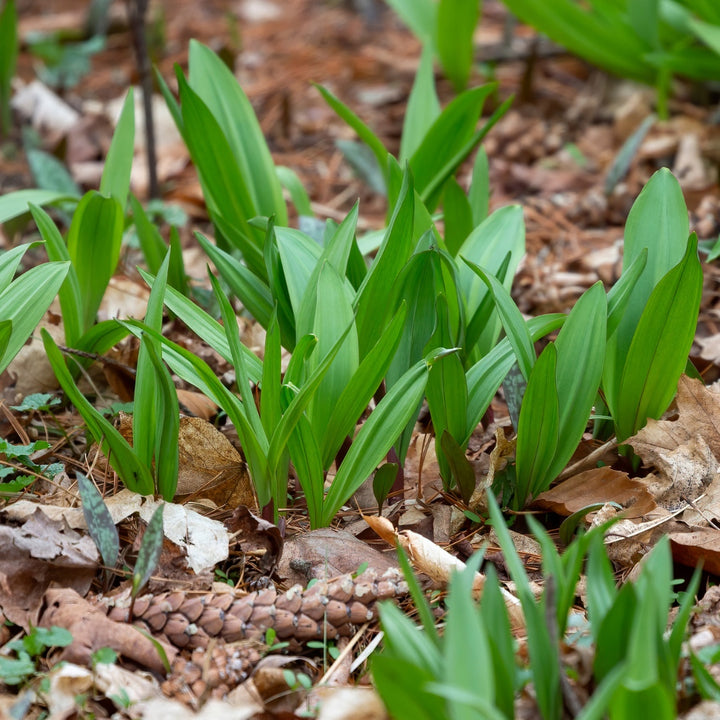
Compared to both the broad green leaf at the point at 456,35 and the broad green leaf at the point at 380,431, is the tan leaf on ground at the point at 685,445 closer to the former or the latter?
the broad green leaf at the point at 380,431

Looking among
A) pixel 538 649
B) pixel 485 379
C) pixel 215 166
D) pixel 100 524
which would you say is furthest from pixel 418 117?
pixel 538 649

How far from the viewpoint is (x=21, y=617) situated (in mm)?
1187

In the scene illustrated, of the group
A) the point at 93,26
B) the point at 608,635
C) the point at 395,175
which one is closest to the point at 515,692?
the point at 608,635

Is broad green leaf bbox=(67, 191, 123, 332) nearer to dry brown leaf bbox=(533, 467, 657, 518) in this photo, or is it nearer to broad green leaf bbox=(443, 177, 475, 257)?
broad green leaf bbox=(443, 177, 475, 257)

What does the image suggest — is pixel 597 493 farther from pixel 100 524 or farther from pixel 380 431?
pixel 100 524

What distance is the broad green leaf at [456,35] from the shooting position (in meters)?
3.00

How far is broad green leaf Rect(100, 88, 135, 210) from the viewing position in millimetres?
1909

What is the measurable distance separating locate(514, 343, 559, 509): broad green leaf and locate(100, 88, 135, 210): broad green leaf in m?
1.03

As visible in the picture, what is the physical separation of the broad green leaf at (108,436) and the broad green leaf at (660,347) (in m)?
0.82

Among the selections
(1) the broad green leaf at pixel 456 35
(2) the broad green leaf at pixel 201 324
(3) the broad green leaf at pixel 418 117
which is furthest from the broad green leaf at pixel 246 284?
(1) the broad green leaf at pixel 456 35

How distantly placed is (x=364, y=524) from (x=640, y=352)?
0.55 m

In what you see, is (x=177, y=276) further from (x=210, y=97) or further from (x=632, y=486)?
(x=632, y=486)

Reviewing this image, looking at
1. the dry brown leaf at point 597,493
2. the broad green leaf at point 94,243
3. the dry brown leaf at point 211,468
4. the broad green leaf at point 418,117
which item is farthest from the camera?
the broad green leaf at point 418,117

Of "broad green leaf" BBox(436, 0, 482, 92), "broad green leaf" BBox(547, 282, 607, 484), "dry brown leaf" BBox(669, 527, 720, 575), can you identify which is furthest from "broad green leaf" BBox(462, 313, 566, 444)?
"broad green leaf" BBox(436, 0, 482, 92)
